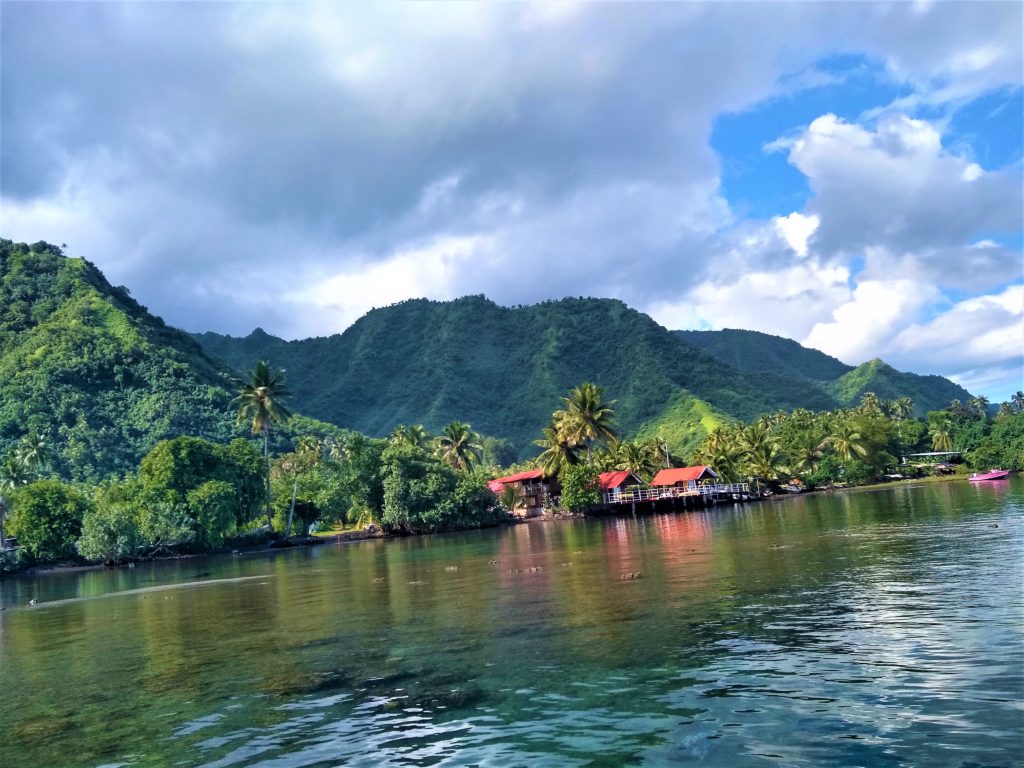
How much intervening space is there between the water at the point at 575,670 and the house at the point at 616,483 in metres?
69.4

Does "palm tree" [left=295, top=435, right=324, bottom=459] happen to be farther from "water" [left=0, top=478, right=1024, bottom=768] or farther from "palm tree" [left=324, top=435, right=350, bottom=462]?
"water" [left=0, top=478, right=1024, bottom=768]

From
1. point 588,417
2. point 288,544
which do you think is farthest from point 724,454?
point 288,544

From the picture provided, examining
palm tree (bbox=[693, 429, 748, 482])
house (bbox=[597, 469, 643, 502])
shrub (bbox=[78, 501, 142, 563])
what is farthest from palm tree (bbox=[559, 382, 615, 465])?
shrub (bbox=[78, 501, 142, 563])

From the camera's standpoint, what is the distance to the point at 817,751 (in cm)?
1083

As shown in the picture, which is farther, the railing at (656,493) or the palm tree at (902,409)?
the palm tree at (902,409)

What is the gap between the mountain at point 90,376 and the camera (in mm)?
135625

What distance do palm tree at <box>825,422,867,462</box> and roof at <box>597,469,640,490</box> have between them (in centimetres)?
3775

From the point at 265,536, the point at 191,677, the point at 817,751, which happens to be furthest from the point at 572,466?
the point at 817,751

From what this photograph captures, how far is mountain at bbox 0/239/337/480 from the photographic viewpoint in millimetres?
135625

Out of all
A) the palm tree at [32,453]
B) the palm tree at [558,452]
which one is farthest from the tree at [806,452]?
the palm tree at [32,453]

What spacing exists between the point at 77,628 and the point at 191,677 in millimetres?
16060

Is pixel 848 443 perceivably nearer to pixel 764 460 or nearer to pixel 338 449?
pixel 764 460

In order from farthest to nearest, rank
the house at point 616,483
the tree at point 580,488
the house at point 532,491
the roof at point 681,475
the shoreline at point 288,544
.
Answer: the house at point 532,491
the roof at point 681,475
the house at point 616,483
the tree at point 580,488
the shoreline at point 288,544

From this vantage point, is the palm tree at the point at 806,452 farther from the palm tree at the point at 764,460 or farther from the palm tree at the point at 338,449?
the palm tree at the point at 338,449
